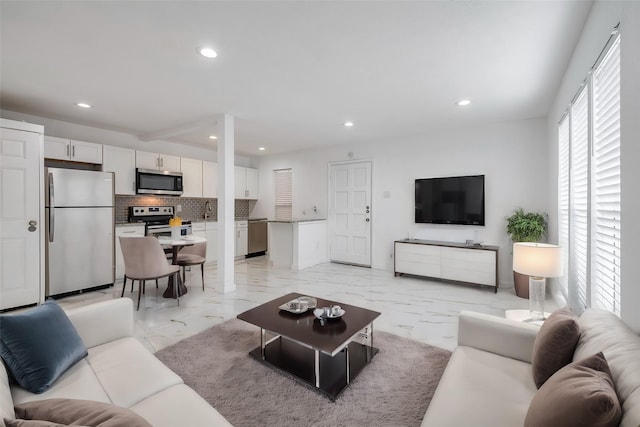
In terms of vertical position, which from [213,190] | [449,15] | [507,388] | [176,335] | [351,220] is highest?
[449,15]

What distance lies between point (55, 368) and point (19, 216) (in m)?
3.06

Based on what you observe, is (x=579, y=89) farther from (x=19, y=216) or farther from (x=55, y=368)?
(x=19, y=216)

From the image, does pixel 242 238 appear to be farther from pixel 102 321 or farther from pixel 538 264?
pixel 538 264

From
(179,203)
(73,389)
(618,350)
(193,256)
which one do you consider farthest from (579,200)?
(179,203)

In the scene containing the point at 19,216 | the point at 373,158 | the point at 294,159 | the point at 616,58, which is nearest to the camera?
the point at 616,58

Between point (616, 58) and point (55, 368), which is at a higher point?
point (616, 58)

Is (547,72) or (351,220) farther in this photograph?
(351,220)

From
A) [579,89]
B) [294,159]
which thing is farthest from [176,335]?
[294,159]

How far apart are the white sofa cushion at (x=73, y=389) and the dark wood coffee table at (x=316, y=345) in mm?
968

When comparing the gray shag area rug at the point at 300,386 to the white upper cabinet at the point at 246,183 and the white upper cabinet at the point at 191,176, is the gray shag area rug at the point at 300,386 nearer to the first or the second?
the white upper cabinet at the point at 191,176

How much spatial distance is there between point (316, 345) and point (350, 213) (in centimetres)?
430

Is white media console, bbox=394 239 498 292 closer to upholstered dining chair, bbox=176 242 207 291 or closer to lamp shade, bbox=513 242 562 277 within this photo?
lamp shade, bbox=513 242 562 277

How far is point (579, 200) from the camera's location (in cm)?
249

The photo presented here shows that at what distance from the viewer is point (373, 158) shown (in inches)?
222
